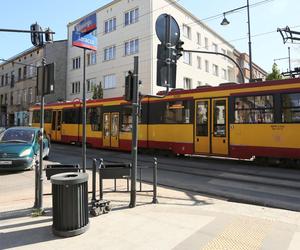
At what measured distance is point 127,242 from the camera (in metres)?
4.85

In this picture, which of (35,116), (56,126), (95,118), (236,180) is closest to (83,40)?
(236,180)

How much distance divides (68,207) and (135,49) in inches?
1108

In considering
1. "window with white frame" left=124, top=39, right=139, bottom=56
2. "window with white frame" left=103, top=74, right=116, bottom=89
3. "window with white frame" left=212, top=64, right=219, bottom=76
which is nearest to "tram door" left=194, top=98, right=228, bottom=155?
"window with white frame" left=124, top=39, right=139, bottom=56

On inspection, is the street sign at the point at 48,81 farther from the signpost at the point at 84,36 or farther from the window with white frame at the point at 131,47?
the window with white frame at the point at 131,47

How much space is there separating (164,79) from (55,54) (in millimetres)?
36899

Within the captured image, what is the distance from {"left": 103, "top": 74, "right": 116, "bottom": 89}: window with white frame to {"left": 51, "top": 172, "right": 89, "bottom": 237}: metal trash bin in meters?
29.3

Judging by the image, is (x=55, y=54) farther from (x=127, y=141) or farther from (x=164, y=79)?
(x=164, y=79)

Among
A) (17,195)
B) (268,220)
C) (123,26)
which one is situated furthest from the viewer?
(123,26)

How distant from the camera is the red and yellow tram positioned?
11773 millimetres

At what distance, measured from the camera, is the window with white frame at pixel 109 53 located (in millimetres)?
34566

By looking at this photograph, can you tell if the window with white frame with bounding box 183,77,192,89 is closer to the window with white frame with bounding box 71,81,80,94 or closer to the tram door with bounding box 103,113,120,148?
the window with white frame with bounding box 71,81,80,94

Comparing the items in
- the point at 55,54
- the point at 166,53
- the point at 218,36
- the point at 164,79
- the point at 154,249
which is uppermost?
the point at 218,36

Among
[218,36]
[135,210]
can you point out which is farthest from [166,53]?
[218,36]

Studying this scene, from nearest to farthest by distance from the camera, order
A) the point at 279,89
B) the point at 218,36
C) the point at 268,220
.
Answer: the point at 268,220
the point at 279,89
the point at 218,36
